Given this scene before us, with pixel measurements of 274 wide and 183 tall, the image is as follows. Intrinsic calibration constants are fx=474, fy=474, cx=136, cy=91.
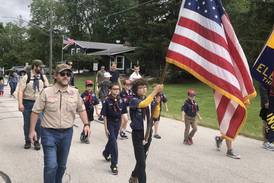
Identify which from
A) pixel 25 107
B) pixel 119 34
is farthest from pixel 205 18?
pixel 119 34

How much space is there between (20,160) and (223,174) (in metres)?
3.75

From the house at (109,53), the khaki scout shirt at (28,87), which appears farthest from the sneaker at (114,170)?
the house at (109,53)

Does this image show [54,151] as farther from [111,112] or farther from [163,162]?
[163,162]

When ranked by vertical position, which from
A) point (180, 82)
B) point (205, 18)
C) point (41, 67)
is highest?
point (205, 18)

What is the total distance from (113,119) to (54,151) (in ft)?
7.98

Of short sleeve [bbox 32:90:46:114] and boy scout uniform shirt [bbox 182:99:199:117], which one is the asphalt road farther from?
short sleeve [bbox 32:90:46:114]

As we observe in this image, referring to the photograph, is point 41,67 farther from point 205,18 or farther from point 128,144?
point 205,18

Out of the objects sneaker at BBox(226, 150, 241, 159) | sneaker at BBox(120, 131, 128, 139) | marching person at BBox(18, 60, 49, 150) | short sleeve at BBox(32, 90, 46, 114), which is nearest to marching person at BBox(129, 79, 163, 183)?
short sleeve at BBox(32, 90, 46, 114)

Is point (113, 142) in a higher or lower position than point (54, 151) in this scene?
lower

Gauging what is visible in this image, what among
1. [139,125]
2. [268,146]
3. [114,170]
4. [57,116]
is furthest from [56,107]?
[268,146]

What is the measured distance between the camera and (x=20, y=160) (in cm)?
889

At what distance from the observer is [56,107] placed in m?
6.20

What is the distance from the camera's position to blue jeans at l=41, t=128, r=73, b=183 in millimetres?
6051

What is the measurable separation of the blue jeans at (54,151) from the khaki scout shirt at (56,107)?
0.09 m
